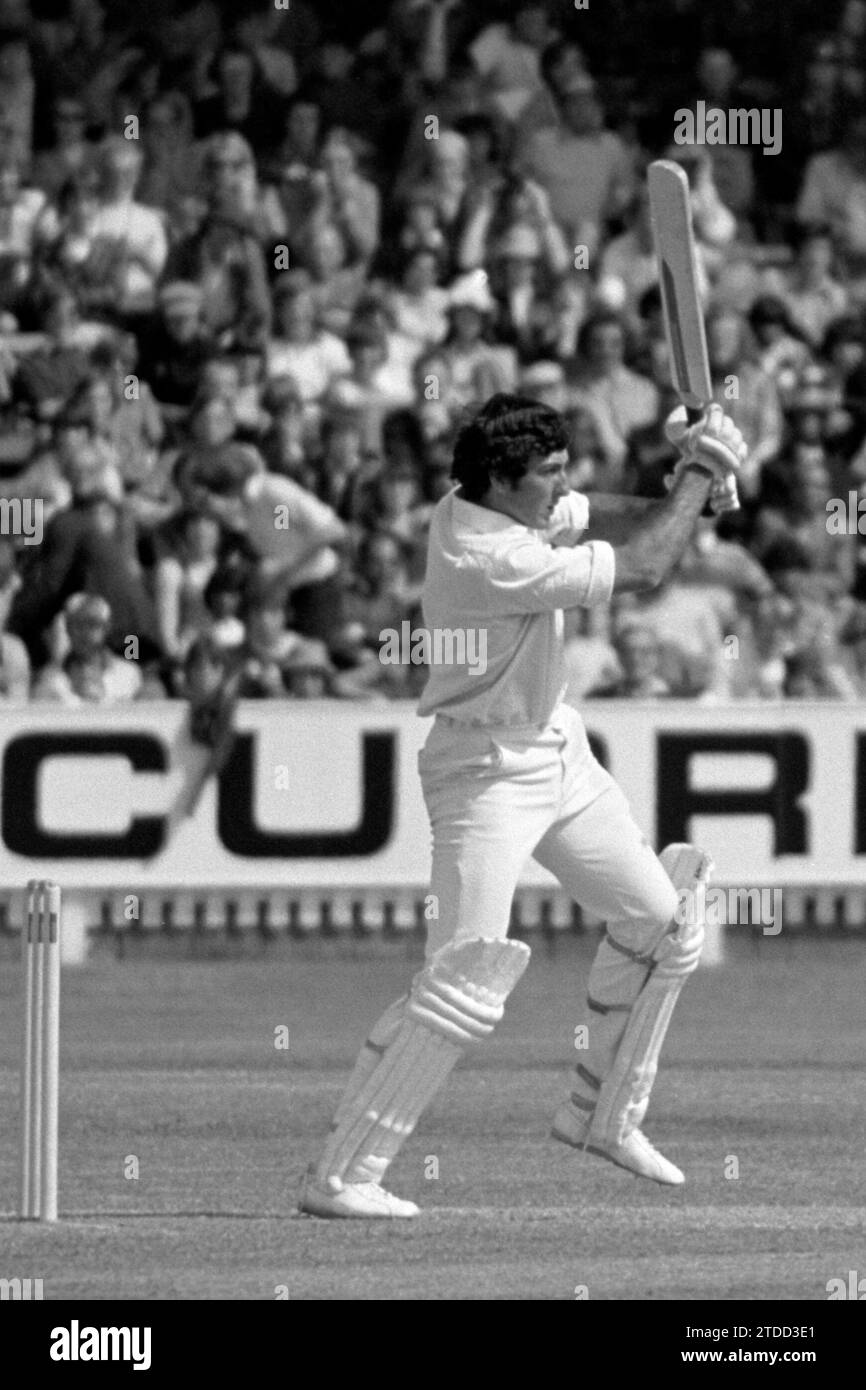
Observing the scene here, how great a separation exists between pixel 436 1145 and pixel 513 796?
81.4 inches

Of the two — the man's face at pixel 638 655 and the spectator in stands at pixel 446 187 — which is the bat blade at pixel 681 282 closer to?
the man's face at pixel 638 655

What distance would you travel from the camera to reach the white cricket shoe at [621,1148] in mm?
9266

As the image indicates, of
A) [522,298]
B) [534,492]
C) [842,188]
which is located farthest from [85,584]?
[534,492]

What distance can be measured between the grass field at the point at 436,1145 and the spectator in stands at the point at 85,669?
1.25m

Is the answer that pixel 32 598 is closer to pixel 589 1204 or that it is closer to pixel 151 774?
pixel 151 774

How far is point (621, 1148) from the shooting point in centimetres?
925

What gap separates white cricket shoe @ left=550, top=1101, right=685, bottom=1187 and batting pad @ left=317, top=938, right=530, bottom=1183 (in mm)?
743

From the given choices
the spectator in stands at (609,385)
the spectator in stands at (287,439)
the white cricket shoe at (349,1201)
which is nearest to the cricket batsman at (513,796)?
the white cricket shoe at (349,1201)

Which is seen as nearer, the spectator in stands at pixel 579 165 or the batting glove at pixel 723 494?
the batting glove at pixel 723 494

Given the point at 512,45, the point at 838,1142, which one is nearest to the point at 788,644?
the point at 512,45

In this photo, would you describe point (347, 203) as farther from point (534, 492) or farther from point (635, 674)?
point (534, 492)

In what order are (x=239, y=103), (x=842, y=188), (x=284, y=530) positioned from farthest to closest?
(x=842, y=188) → (x=239, y=103) → (x=284, y=530)

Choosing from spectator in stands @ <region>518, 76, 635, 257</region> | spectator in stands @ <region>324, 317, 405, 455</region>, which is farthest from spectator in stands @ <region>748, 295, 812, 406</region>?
spectator in stands @ <region>324, 317, 405, 455</region>
